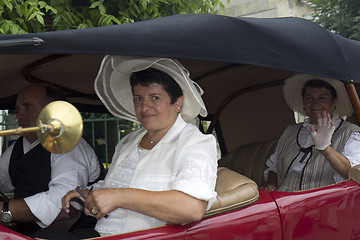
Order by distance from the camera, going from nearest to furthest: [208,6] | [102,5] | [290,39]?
[290,39] < [102,5] < [208,6]

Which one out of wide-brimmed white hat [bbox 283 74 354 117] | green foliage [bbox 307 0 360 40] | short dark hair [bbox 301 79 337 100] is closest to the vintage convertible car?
wide-brimmed white hat [bbox 283 74 354 117]

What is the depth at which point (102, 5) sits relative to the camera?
414 cm

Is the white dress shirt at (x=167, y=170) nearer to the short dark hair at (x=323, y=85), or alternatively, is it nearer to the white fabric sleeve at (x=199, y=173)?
the white fabric sleeve at (x=199, y=173)

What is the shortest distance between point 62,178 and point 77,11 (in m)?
2.70

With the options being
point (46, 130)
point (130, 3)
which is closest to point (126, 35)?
point (46, 130)

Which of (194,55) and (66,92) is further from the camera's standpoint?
(66,92)

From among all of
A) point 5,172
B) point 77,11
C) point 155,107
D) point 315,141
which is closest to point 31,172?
point 5,172

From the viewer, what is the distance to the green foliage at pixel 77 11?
380 centimetres

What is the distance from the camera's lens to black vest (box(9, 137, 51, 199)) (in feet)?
7.91

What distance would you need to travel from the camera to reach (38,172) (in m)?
2.42

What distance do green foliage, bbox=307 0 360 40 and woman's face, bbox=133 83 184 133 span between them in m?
10.2

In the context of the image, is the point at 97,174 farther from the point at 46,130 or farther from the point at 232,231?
the point at 46,130

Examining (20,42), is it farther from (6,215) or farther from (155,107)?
(6,215)

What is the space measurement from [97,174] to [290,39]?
4.56ft
